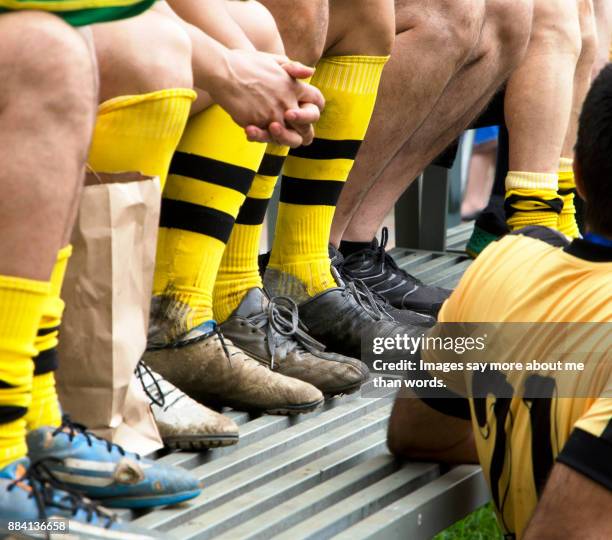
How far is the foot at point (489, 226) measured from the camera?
3.71 m

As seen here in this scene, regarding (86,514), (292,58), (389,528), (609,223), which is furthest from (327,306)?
(86,514)

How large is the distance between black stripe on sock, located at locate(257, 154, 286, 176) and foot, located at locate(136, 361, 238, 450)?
57 centimetres

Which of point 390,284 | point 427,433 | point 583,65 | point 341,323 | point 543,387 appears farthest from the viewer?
point 583,65

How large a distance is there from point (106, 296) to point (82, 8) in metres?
0.45

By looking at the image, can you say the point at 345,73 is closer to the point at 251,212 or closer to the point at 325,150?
the point at 325,150

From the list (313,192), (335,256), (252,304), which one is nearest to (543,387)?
(252,304)

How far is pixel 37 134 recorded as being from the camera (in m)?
1.49

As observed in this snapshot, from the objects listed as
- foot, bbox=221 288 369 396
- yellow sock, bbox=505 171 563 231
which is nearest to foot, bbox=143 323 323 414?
foot, bbox=221 288 369 396

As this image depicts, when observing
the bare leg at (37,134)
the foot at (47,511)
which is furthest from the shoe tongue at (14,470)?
the bare leg at (37,134)

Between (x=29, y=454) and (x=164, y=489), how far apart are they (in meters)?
0.22

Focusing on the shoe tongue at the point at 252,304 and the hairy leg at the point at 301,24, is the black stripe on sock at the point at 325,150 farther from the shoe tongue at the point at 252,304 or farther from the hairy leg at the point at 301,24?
the shoe tongue at the point at 252,304

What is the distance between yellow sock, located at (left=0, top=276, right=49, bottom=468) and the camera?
4.86 feet

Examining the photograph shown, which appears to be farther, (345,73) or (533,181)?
(533,181)

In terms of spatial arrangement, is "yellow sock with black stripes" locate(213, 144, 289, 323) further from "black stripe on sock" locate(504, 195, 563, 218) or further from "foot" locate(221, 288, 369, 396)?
"black stripe on sock" locate(504, 195, 563, 218)
